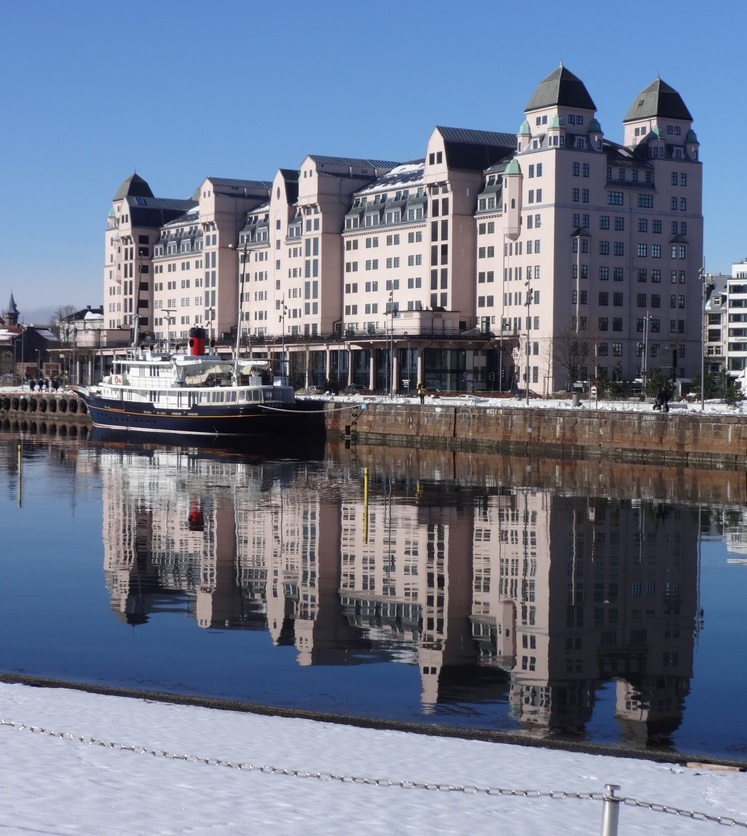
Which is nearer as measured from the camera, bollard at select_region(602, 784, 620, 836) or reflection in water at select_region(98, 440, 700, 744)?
bollard at select_region(602, 784, 620, 836)

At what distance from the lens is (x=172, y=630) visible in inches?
1002

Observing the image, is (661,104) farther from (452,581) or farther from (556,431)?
(452,581)

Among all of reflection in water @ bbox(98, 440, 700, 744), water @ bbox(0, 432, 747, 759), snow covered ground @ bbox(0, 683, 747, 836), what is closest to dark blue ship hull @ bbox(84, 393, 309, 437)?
water @ bbox(0, 432, 747, 759)

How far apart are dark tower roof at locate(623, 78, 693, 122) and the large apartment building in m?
0.15

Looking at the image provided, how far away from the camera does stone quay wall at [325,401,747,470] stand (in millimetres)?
68312

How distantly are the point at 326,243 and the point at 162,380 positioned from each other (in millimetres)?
54212

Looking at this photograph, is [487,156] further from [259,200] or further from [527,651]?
[527,651]

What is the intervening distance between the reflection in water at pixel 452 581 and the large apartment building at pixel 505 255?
59683 mm

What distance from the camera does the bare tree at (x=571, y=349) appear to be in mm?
113688

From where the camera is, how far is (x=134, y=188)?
617 feet

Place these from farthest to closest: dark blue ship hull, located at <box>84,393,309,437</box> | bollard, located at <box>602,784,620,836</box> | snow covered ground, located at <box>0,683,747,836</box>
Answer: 1. dark blue ship hull, located at <box>84,393,309,437</box>
2. snow covered ground, located at <box>0,683,747,836</box>
3. bollard, located at <box>602,784,620,836</box>

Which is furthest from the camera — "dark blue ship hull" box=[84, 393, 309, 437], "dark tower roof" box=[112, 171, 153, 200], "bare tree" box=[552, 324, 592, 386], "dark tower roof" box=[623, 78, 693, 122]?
"dark tower roof" box=[112, 171, 153, 200]

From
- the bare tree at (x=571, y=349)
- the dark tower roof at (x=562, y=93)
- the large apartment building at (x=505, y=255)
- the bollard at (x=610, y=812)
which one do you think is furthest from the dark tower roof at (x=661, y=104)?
the bollard at (x=610, y=812)

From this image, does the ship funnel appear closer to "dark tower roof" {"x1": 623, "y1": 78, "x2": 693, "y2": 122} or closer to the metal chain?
"dark tower roof" {"x1": 623, "y1": 78, "x2": 693, "y2": 122}
